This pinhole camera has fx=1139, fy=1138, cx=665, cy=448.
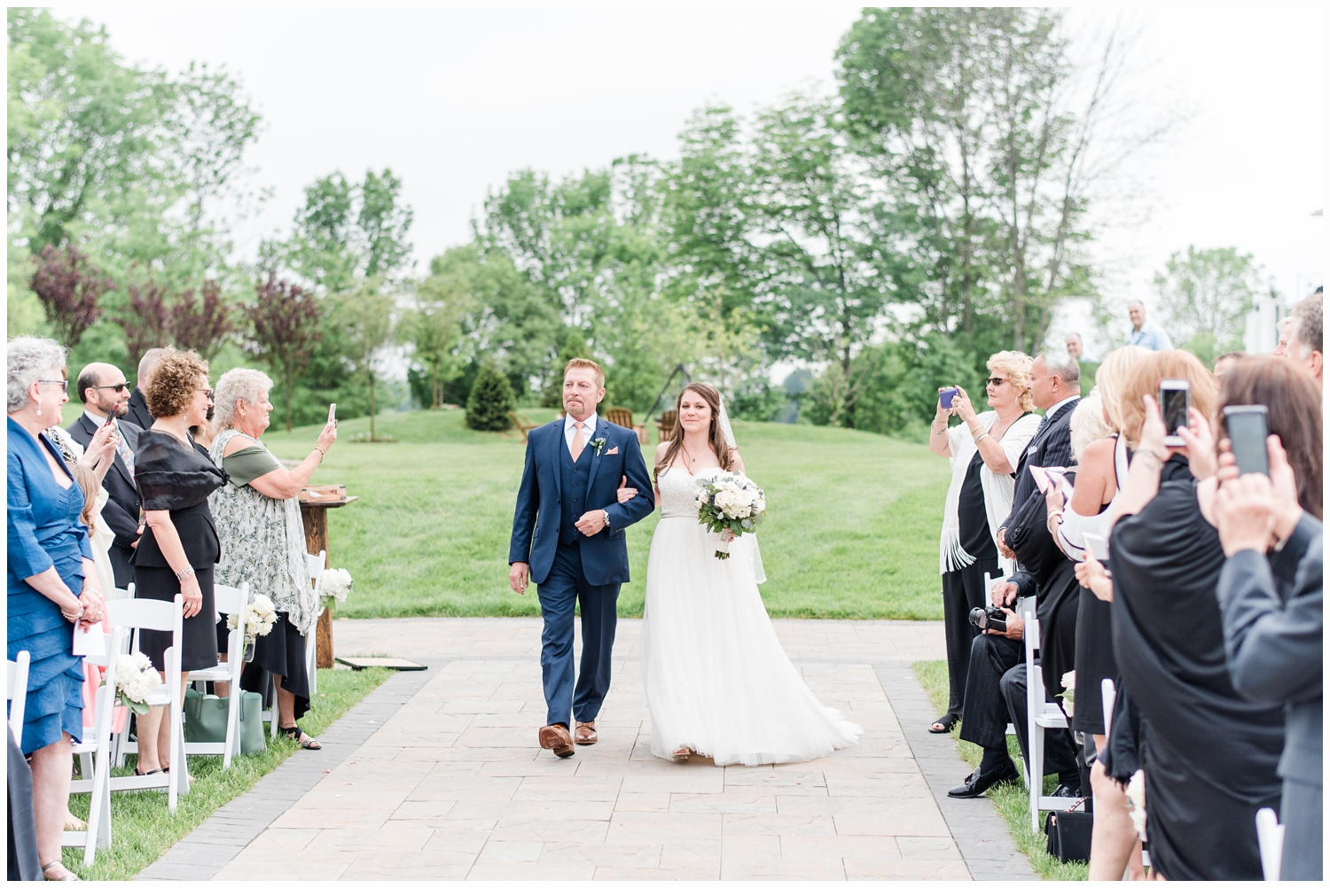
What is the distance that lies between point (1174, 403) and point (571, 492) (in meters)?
3.85

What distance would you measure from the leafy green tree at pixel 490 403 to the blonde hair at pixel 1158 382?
28304 millimetres

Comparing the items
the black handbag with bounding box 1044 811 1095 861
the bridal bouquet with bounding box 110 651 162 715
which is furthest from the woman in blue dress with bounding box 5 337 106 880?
the black handbag with bounding box 1044 811 1095 861

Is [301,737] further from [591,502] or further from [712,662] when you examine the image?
[712,662]

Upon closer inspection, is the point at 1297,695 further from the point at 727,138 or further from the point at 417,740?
the point at 727,138

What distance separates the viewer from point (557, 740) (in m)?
6.03

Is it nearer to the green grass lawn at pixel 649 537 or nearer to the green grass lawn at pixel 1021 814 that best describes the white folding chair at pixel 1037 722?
the green grass lawn at pixel 1021 814

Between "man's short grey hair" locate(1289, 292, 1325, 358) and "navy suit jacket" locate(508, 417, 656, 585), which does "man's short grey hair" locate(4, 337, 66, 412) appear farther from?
"man's short grey hair" locate(1289, 292, 1325, 358)

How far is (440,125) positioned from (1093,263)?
24.7 metres

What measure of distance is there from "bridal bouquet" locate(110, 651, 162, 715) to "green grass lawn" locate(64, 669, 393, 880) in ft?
1.59

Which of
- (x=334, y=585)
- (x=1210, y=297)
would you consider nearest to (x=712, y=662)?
(x=334, y=585)

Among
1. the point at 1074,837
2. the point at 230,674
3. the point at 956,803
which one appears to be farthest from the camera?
the point at 230,674

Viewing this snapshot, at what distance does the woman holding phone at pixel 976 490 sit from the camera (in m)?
6.17

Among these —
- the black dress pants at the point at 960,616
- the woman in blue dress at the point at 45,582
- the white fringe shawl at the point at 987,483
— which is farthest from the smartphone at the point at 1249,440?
the black dress pants at the point at 960,616
